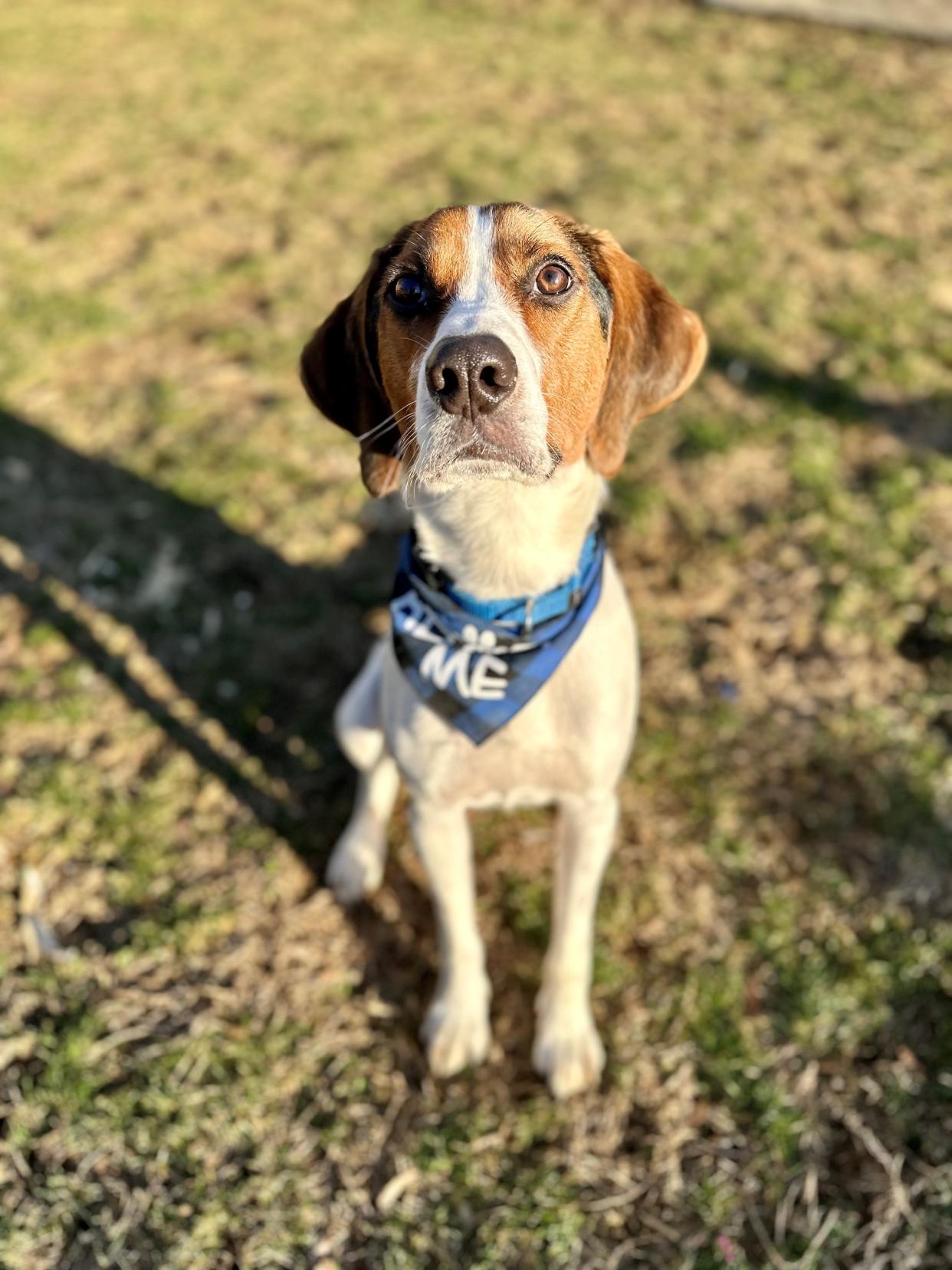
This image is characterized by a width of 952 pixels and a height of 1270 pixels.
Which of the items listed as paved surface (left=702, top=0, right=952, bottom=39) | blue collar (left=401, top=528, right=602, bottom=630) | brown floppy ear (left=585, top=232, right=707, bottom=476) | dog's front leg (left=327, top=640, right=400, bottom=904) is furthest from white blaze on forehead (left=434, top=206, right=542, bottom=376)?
paved surface (left=702, top=0, right=952, bottom=39)

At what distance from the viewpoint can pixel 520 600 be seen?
2969 mm

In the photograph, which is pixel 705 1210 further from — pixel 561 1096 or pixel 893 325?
pixel 893 325

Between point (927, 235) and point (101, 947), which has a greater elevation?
point (927, 235)

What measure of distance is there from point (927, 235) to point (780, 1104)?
636 centimetres

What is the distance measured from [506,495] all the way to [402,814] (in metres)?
2.05

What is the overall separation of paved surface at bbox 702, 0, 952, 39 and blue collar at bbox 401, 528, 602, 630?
389 inches

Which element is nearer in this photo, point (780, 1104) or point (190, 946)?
point (780, 1104)

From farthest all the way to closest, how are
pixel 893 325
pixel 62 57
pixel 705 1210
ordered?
1. pixel 62 57
2. pixel 893 325
3. pixel 705 1210

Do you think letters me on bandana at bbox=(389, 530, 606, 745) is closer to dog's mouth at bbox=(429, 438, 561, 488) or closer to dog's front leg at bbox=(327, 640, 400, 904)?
dog's mouth at bbox=(429, 438, 561, 488)

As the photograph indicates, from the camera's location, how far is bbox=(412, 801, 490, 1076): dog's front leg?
339 cm

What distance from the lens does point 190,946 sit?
13.3 feet

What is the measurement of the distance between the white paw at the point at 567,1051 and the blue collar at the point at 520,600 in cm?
151

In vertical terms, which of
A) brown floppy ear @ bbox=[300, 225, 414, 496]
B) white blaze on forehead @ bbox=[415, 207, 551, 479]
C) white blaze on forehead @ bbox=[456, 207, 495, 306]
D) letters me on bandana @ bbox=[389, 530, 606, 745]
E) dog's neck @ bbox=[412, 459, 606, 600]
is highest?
white blaze on forehead @ bbox=[456, 207, 495, 306]

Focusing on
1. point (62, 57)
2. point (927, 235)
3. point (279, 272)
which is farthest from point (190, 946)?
point (62, 57)
